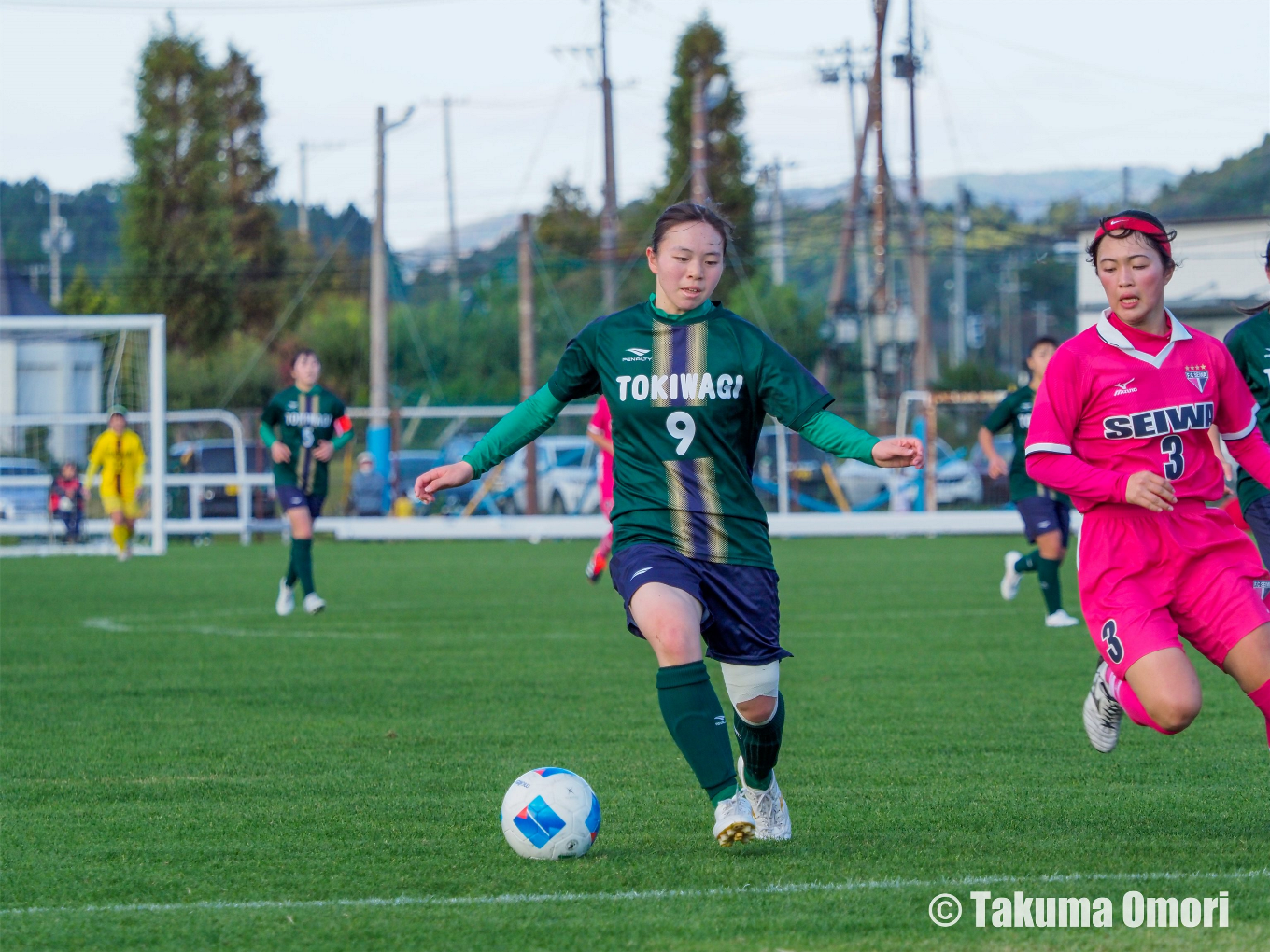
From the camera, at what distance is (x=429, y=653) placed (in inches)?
424

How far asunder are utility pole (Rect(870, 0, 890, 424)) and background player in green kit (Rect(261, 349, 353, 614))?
23.5 m

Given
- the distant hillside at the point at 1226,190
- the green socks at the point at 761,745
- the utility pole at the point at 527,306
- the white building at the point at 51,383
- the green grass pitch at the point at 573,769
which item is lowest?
the green grass pitch at the point at 573,769

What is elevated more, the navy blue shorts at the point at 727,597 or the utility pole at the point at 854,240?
the utility pole at the point at 854,240

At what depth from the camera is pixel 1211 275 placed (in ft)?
121

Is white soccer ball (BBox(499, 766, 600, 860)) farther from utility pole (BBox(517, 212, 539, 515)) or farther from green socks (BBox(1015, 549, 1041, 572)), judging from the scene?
utility pole (BBox(517, 212, 539, 515))

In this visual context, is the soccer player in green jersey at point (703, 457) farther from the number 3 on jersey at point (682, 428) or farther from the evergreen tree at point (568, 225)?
the evergreen tree at point (568, 225)

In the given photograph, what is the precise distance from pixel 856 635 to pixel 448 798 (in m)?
6.36

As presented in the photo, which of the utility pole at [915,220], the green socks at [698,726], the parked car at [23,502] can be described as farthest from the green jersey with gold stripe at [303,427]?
the utility pole at [915,220]

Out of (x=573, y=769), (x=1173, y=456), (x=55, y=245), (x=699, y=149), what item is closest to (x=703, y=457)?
(x=1173, y=456)

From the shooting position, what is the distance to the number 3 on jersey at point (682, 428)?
475cm

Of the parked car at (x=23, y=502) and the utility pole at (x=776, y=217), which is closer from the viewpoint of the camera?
the parked car at (x=23, y=502)

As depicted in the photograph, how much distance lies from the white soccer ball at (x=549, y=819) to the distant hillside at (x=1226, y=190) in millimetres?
33589

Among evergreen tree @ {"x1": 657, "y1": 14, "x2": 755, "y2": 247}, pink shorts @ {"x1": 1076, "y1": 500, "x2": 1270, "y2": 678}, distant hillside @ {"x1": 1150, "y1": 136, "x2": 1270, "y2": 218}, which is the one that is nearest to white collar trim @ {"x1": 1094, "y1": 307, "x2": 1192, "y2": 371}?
pink shorts @ {"x1": 1076, "y1": 500, "x2": 1270, "y2": 678}

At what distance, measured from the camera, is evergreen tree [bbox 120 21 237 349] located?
4997 cm
